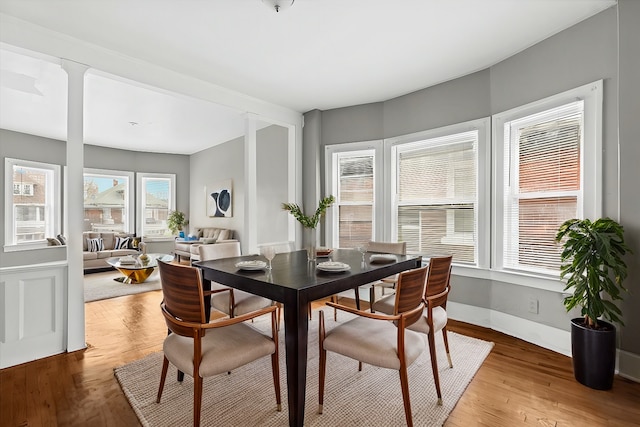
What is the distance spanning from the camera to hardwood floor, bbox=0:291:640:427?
183 cm

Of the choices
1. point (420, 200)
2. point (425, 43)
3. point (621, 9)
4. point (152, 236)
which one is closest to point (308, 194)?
point (420, 200)

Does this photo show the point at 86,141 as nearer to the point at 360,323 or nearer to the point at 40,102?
the point at 40,102

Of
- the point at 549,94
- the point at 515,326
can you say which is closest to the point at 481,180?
the point at 549,94

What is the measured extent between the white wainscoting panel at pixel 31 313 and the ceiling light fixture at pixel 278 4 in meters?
2.78

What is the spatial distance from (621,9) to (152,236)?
8.90 metres

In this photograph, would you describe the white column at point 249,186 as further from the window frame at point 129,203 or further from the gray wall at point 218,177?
the window frame at point 129,203

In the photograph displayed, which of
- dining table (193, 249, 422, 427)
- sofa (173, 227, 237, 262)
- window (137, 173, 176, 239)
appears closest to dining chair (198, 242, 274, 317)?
dining table (193, 249, 422, 427)

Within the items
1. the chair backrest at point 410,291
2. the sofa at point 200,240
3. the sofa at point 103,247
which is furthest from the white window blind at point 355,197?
the sofa at point 103,247

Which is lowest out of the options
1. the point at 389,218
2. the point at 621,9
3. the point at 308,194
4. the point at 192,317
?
the point at 192,317

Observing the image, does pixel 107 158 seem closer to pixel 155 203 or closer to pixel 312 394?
pixel 155 203

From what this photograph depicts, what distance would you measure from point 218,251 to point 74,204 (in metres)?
1.32

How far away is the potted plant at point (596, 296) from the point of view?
6.97ft

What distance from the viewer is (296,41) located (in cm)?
276

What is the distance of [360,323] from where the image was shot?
6.68 feet
